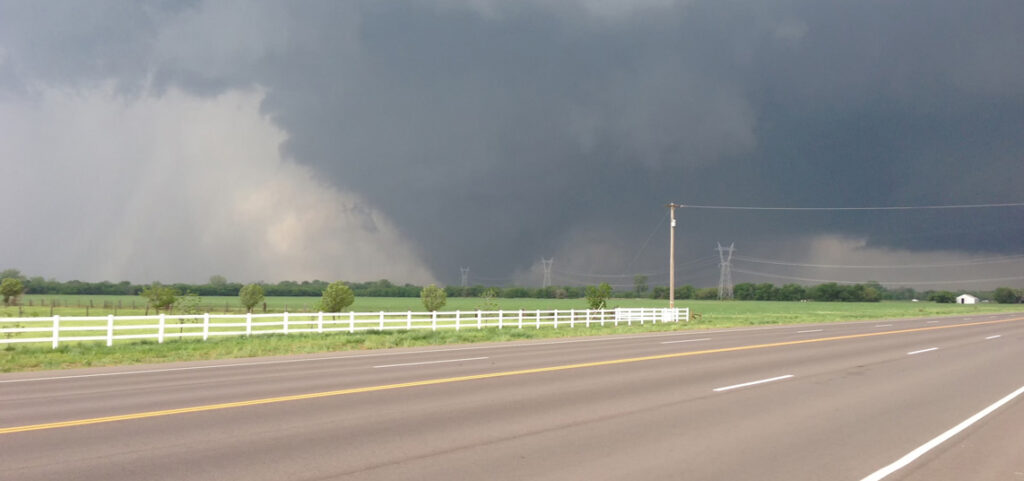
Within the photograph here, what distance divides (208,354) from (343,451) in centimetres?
1820

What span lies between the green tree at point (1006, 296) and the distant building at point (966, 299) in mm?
5438

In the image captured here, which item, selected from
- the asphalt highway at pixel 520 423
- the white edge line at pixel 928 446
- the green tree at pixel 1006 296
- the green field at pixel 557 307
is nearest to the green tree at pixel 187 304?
the green field at pixel 557 307

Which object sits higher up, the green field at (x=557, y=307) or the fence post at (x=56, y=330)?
the fence post at (x=56, y=330)

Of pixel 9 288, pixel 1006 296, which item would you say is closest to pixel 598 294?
pixel 9 288

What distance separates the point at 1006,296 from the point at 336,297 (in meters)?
174

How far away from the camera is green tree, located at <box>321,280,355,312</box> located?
226 ft

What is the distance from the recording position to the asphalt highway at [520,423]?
748 cm

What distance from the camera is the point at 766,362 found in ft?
66.4

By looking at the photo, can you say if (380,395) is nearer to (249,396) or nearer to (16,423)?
(249,396)

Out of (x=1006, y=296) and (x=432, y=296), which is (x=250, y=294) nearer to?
(x=432, y=296)

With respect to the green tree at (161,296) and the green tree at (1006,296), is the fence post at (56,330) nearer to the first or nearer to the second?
the green tree at (161,296)

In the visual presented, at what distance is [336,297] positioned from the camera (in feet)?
229

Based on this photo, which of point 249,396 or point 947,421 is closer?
point 947,421

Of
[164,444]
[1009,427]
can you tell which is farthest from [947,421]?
[164,444]
